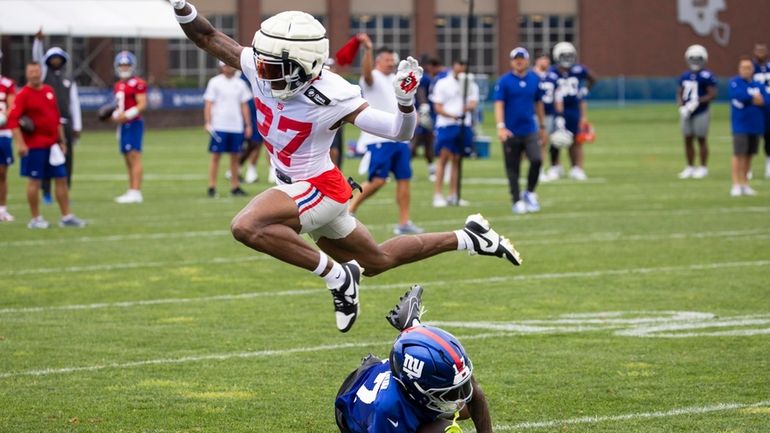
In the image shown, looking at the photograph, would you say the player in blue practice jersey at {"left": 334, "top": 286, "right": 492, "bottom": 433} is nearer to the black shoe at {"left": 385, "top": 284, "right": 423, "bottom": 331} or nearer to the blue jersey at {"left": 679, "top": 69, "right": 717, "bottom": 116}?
the black shoe at {"left": 385, "top": 284, "right": 423, "bottom": 331}

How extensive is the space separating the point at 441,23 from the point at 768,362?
197ft

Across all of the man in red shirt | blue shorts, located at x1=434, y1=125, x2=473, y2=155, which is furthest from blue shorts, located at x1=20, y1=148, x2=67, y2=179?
blue shorts, located at x1=434, y1=125, x2=473, y2=155

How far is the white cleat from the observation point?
866 centimetres

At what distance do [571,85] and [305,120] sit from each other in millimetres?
17273

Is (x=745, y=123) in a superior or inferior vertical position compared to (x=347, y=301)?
superior

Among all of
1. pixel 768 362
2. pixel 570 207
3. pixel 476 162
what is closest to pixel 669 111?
pixel 476 162

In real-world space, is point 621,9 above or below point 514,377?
Result: above

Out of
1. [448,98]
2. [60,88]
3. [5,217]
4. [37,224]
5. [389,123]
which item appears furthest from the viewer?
[448,98]

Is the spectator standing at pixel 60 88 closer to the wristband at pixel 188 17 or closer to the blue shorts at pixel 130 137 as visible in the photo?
the blue shorts at pixel 130 137

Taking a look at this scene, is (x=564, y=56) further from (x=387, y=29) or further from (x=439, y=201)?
(x=387, y=29)

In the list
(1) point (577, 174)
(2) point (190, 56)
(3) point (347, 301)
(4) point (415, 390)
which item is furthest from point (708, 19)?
(4) point (415, 390)

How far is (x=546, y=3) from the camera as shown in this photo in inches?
2685

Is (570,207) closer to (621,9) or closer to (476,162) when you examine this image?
(476,162)

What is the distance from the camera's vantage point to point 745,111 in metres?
20.2
